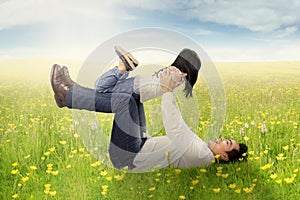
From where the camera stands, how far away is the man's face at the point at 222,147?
384cm

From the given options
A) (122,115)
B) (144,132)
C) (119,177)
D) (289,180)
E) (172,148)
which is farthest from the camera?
(144,132)

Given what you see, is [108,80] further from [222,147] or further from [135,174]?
[222,147]

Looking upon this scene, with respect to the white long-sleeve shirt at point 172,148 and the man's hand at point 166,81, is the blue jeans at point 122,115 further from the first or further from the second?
the man's hand at point 166,81

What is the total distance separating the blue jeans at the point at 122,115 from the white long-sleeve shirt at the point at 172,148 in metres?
0.09

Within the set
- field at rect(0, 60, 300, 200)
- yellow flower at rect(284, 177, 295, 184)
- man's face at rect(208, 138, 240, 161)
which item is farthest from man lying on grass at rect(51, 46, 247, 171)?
yellow flower at rect(284, 177, 295, 184)

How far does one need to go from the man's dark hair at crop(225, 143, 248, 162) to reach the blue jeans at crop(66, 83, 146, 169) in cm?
78

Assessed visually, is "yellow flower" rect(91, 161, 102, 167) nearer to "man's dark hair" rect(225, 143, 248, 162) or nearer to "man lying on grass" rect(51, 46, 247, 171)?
"man lying on grass" rect(51, 46, 247, 171)

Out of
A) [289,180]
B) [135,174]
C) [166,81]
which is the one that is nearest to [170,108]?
[166,81]

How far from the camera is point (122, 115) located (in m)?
3.59

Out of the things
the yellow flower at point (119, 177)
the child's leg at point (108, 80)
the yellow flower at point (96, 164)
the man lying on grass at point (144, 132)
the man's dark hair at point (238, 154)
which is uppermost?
the child's leg at point (108, 80)

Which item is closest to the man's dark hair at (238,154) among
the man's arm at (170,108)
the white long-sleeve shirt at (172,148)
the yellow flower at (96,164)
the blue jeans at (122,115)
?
the white long-sleeve shirt at (172,148)

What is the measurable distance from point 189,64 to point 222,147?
821mm

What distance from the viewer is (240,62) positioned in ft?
73.9

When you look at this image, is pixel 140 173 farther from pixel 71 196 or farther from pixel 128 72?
pixel 128 72
